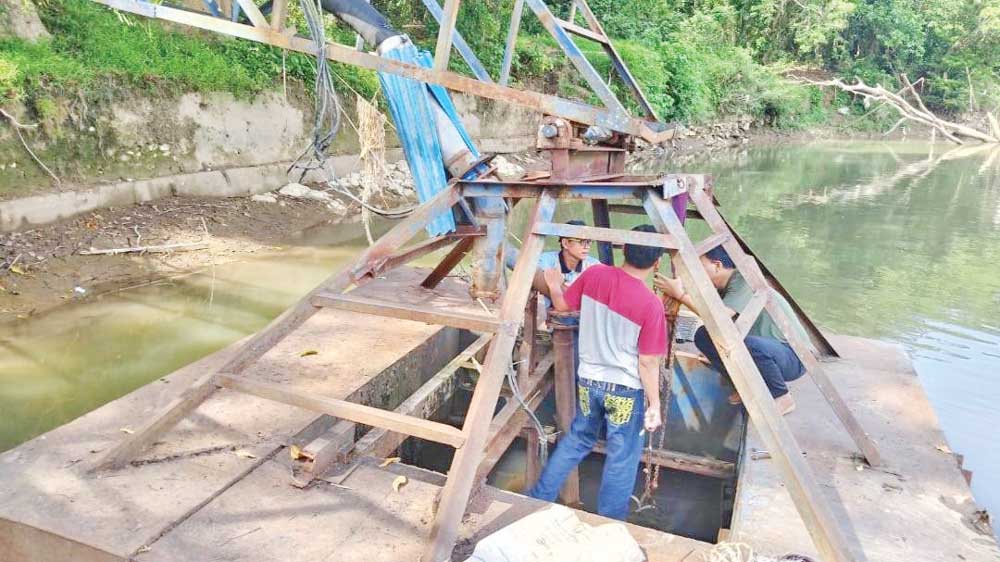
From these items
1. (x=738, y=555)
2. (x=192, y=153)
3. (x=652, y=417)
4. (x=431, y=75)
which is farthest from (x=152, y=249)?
(x=738, y=555)

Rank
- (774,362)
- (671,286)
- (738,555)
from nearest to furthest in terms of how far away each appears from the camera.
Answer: (738,555)
(671,286)
(774,362)

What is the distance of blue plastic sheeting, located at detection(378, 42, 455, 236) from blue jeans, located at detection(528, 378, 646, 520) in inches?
52.5

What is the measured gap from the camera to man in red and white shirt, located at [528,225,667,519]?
3156 millimetres

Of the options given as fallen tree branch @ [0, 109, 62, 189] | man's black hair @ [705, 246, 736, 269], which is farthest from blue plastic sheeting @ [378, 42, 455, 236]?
fallen tree branch @ [0, 109, 62, 189]

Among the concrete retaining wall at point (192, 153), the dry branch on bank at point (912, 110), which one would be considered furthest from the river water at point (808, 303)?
the dry branch on bank at point (912, 110)

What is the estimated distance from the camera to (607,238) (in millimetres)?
2820

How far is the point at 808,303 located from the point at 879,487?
5.87 metres

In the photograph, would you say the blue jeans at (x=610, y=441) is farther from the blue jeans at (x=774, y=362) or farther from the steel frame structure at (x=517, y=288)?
the blue jeans at (x=774, y=362)

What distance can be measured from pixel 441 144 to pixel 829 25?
29717mm

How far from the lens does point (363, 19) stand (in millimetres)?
3719

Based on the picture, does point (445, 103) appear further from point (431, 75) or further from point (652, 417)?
point (652, 417)

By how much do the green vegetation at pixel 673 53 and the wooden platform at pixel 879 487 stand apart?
213 inches

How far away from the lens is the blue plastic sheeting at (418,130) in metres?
3.94

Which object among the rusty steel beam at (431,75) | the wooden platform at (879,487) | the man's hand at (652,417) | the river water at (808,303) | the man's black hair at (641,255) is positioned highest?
the rusty steel beam at (431,75)
